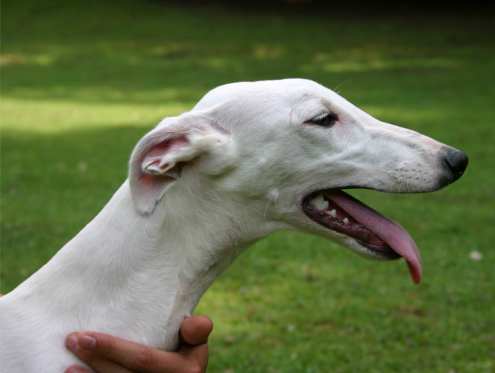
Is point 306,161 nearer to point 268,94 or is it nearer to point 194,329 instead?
point 268,94

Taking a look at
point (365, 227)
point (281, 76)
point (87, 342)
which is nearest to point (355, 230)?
point (365, 227)

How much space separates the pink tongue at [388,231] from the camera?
3490 mm

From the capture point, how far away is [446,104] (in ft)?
54.5

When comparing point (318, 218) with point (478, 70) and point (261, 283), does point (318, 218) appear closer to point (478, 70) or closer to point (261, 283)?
point (261, 283)

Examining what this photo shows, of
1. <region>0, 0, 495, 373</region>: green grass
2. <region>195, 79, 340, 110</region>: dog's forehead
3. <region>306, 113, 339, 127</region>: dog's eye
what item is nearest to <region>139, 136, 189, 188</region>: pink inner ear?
<region>195, 79, 340, 110</region>: dog's forehead

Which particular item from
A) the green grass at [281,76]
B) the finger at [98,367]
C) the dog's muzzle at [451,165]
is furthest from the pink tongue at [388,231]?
the green grass at [281,76]

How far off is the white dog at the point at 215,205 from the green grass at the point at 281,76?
2654mm

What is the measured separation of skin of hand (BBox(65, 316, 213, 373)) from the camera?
3264 millimetres

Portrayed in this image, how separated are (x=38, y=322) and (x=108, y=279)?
30 cm

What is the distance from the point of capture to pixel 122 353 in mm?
3299

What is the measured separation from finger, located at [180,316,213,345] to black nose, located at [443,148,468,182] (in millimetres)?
1096

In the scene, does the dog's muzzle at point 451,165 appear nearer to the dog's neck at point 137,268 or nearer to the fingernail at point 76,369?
the dog's neck at point 137,268

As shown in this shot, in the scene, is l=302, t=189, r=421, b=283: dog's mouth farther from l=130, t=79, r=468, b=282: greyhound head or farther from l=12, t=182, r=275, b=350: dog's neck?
l=12, t=182, r=275, b=350: dog's neck

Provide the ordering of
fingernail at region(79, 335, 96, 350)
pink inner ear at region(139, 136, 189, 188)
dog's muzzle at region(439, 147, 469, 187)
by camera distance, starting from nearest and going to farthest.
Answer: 1. fingernail at region(79, 335, 96, 350)
2. pink inner ear at region(139, 136, 189, 188)
3. dog's muzzle at region(439, 147, 469, 187)
